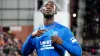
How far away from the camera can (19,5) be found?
82.4 ft

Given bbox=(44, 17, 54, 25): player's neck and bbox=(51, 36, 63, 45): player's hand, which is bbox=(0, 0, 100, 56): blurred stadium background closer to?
bbox=(44, 17, 54, 25): player's neck

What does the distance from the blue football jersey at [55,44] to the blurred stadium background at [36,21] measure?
44.6 feet

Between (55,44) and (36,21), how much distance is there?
1939 cm

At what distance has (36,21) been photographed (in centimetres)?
2375

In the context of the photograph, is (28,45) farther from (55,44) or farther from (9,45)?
(9,45)

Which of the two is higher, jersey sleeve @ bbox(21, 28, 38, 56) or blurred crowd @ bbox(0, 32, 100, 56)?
jersey sleeve @ bbox(21, 28, 38, 56)

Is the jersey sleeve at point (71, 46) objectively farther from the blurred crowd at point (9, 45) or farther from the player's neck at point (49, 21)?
the blurred crowd at point (9, 45)

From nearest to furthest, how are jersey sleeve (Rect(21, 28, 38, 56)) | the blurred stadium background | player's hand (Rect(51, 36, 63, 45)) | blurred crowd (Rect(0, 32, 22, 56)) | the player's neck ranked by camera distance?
player's hand (Rect(51, 36, 63, 45)) → the player's neck → jersey sleeve (Rect(21, 28, 38, 56)) → blurred crowd (Rect(0, 32, 22, 56)) → the blurred stadium background

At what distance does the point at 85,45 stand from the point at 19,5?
6844 mm

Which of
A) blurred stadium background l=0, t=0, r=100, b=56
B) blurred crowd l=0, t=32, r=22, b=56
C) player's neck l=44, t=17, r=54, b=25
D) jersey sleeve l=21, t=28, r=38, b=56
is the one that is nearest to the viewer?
player's neck l=44, t=17, r=54, b=25

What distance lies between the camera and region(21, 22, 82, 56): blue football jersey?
4.30 metres

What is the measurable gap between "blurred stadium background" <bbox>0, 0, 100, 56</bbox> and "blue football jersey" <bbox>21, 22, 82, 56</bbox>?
44.6 ft

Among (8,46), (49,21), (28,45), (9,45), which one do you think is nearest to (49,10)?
(49,21)

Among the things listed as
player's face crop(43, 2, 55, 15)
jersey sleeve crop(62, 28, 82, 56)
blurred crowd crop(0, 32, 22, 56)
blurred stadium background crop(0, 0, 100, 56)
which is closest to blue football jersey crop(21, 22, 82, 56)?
jersey sleeve crop(62, 28, 82, 56)
